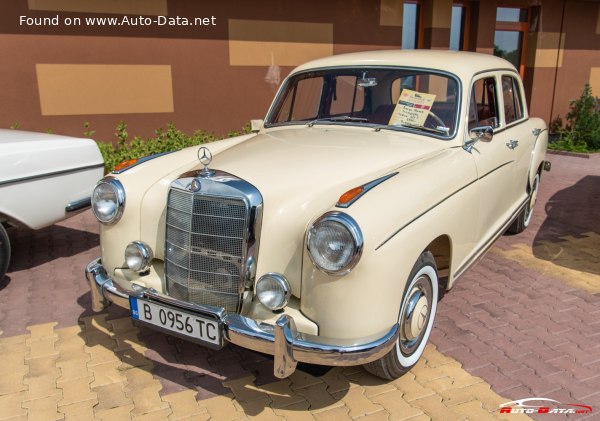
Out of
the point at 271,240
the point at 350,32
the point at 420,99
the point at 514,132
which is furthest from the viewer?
the point at 350,32

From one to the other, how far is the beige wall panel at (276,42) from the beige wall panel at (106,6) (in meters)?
Result: 1.11

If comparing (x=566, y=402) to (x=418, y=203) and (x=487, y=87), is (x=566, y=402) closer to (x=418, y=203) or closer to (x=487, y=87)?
(x=418, y=203)

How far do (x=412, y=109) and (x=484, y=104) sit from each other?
84cm

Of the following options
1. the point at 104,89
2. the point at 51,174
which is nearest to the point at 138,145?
the point at 104,89

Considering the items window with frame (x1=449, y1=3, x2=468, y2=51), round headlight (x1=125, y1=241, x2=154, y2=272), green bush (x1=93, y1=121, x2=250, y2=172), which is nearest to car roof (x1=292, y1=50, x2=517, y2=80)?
round headlight (x1=125, y1=241, x2=154, y2=272)

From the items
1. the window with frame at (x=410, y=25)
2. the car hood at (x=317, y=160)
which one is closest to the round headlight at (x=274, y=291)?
the car hood at (x=317, y=160)

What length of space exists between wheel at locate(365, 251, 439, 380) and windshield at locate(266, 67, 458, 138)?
3.49ft

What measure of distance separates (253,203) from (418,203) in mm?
835

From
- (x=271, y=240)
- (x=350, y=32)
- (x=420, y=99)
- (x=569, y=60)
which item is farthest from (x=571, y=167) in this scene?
(x=271, y=240)

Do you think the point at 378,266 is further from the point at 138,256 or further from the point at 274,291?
the point at 138,256

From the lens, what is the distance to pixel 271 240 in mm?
2557

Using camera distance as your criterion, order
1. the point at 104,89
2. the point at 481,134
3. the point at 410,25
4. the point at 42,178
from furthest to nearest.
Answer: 1. the point at 410,25
2. the point at 104,89
3. the point at 42,178
4. the point at 481,134

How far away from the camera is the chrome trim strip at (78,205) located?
14.0 ft

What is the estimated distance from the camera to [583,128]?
10.3 metres
